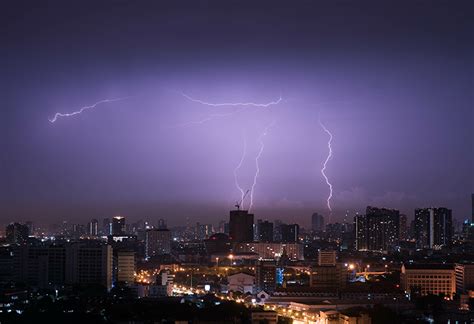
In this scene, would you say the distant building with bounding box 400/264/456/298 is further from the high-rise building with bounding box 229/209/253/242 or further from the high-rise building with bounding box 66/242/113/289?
the high-rise building with bounding box 229/209/253/242

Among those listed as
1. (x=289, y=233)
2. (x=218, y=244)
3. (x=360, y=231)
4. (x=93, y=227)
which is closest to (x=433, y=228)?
(x=360, y=231)

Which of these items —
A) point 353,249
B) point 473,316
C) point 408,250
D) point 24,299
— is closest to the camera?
point 473,316

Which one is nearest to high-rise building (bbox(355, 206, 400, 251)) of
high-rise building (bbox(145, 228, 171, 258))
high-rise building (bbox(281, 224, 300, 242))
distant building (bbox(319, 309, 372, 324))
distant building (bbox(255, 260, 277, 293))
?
high-rise building (bbox(281, 224, 300, 242))

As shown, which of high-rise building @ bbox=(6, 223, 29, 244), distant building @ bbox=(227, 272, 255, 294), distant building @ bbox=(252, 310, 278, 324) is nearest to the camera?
distant building @ bbox=(252, 310, 278, 324)

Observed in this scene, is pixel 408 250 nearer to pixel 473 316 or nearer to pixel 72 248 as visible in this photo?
pixel 72 248

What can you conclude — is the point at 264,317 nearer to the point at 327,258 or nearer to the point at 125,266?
the point at 125,266

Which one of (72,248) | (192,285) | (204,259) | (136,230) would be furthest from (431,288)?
(136,230)

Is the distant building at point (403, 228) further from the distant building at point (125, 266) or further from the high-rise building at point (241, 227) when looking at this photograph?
the distant building at point (125, 266)
